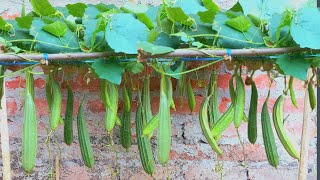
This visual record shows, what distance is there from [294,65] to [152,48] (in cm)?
31

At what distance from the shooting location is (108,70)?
1186mm

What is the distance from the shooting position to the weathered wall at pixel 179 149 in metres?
1.74

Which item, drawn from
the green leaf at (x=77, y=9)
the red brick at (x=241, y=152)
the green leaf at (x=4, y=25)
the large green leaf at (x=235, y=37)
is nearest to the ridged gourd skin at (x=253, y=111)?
the large green leaf at (x=235, y=37)

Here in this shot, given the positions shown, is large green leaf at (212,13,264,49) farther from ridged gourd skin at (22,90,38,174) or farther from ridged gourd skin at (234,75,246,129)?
ridged gourd skin at (22,90,38,174)

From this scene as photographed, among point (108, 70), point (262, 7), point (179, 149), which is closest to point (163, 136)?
point (108, 70)

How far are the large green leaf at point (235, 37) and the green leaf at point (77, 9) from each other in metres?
0.43

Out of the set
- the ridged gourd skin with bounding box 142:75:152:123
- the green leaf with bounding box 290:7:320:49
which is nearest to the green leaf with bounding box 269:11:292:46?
the green leaf with bounding box 290:7:320:49

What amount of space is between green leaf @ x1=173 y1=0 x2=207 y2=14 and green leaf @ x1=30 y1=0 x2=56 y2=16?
327 millimetres

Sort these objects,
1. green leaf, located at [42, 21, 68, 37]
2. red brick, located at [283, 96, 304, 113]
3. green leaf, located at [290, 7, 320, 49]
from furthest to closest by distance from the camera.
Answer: red brick, located at [283, 96, 304, 113]
green leaf, located at [42, 21, 68, 37]
green leaf, located at [290, 7, 320, 49]

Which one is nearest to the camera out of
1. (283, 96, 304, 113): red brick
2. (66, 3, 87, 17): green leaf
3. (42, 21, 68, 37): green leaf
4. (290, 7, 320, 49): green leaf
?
(290, 7, 320, 49): green leaf

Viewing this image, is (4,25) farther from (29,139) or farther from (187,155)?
(187,155)

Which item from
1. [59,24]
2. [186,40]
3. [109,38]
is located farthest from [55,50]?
[186,40]

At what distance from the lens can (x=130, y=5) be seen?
1.40 m

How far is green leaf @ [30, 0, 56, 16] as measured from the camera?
1386 mm
